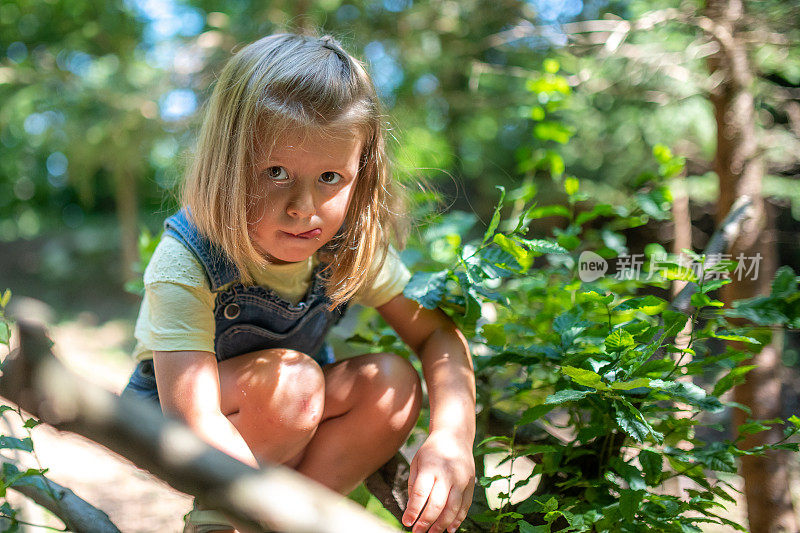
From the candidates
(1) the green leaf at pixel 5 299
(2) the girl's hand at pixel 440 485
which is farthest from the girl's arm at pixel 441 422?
(1) the green leaf at pixel 5 299

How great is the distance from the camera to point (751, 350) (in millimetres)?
1225

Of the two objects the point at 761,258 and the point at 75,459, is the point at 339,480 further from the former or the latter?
the point at 75,459

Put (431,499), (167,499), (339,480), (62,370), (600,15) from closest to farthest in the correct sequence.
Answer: (62,370)
(431,499)
(339,480)
(167,499)
(600,15)

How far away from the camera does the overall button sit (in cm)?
117

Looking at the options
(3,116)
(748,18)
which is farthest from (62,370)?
(3,116)

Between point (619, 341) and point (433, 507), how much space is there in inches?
14.5

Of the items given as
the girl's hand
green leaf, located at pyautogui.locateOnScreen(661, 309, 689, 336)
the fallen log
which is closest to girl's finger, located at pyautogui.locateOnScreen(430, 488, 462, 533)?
the girl's hand

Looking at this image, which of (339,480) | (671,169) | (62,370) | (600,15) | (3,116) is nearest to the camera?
(62,370)

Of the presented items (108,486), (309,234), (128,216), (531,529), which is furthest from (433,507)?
(128,216)

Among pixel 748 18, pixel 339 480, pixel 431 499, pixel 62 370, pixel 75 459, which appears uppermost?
pixel 748 18

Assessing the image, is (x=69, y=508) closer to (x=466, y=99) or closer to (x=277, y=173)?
(x=277, y=173)

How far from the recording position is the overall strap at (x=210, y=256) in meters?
1.09

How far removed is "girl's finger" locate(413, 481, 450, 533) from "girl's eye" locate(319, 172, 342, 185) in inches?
20.3

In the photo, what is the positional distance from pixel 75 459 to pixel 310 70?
199cm
